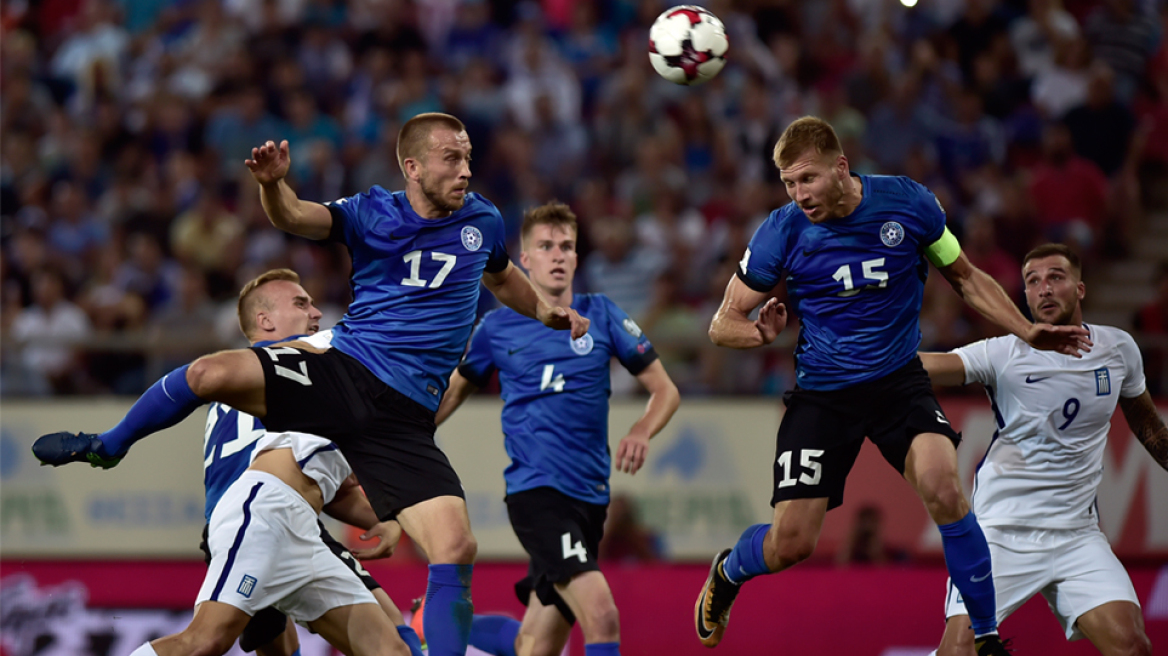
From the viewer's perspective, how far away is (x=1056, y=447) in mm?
7016

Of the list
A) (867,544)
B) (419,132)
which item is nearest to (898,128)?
(867,544)

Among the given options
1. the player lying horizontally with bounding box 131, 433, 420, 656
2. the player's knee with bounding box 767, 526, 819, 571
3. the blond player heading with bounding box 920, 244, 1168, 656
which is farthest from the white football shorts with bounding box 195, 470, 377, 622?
the blond player heading with bounding box 920, 244, 1168, 656

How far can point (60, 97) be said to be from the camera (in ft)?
48.0

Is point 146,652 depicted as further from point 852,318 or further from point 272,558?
point 852,318

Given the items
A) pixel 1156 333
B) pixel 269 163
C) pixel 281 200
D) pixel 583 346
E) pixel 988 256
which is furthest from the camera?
pixel 988 256

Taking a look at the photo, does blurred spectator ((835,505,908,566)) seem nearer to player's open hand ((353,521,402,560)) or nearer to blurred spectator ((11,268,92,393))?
player's open hand ((353,521,402,560))

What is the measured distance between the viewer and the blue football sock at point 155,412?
18.1 feet

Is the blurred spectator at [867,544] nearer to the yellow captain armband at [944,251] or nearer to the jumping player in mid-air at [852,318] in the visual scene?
the jumping player in mid-air at [852,318]

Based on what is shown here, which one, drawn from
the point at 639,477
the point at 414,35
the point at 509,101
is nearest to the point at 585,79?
the point at 509,101

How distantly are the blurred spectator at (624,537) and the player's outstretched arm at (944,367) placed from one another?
3681mm

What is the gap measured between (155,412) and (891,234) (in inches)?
141

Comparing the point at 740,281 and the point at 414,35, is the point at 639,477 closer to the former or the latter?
the point at 740,281

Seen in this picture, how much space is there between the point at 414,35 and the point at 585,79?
2.09 meters

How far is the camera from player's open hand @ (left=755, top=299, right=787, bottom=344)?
5.80 metres
